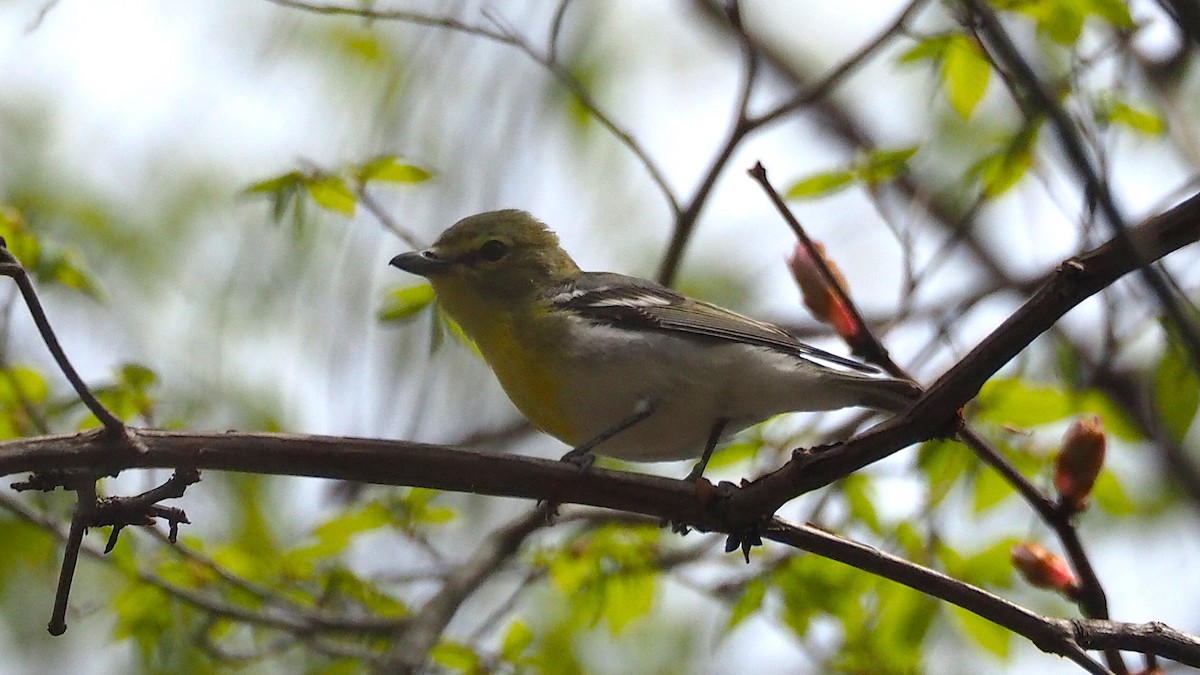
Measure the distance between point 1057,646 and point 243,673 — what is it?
173 inches

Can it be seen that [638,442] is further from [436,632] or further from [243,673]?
[243,673]

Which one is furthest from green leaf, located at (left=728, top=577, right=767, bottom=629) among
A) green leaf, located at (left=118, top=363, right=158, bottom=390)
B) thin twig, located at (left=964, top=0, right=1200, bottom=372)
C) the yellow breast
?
thin twig, located at (left=964, top=0, right=1200, bottom=372)

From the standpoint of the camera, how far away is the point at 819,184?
336cm

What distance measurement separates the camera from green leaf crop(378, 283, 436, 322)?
331 cm

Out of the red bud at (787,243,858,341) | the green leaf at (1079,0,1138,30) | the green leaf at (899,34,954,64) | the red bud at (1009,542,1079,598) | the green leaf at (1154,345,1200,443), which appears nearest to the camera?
the green leaf at (1154,345,1200,443)

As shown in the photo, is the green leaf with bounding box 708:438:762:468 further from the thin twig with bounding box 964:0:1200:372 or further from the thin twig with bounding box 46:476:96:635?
the thin twig with bounding box 964:0:1200:372

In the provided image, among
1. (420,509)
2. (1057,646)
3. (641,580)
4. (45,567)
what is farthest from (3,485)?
(1057,646)

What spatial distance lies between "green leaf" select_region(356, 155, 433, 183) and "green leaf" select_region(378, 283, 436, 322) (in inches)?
12.6

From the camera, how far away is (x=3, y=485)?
186 inches

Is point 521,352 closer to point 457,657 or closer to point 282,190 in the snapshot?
point 282,190

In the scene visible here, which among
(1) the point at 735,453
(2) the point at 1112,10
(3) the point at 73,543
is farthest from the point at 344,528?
(2) the point at 1112,10

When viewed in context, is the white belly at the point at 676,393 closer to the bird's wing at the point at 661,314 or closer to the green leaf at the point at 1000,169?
the bird's wing at the point at 661,314

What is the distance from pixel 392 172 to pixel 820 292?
1274 mm

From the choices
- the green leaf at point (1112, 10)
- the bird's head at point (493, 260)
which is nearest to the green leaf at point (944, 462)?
the green leaf at point (1112, 10)
